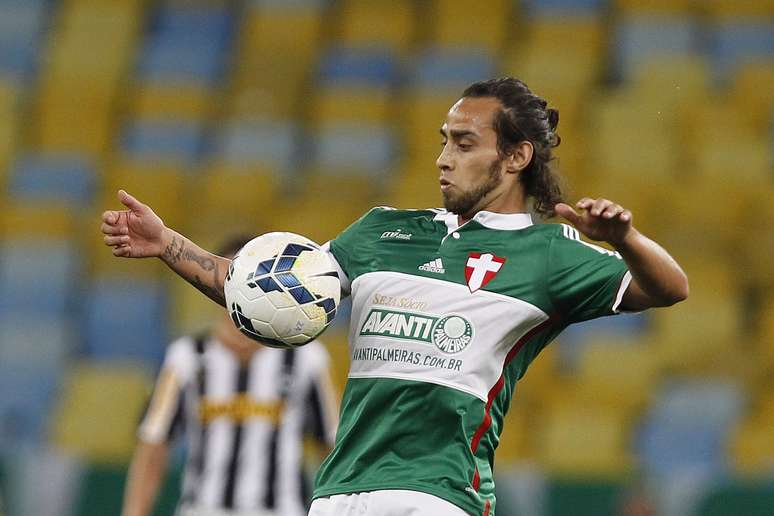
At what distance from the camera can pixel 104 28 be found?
1484 centimetres

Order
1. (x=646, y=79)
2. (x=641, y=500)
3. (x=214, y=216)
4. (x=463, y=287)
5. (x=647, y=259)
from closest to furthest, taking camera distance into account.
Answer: (x=647, y=259), (x=463, y=287), (x=641, y=500), (x=214, y=216), (x=646, y=79)

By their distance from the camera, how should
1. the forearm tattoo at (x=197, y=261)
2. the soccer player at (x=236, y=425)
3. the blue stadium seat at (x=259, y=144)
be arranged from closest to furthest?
the forearm tattoo at (x=197, y=261) → the soccer player at (x=236, y=425) → the blue stadium seat at (x=259, y=144)

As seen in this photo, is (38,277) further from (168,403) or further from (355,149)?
(168,403)

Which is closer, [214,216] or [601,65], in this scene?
[214,216]

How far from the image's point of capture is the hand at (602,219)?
3.63m

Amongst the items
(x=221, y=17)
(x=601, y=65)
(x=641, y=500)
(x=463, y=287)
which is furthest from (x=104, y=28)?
(x=463, y=287)

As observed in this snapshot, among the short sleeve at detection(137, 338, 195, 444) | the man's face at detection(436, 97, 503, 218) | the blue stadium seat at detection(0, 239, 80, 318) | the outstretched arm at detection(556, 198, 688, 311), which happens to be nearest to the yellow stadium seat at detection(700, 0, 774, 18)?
the blue stadium seat at detection(0, 239, 80, 318)

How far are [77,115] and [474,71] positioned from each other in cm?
388

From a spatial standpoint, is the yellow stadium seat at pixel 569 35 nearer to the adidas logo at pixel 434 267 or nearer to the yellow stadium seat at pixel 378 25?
the yellow stadium seat at pixel 378 25

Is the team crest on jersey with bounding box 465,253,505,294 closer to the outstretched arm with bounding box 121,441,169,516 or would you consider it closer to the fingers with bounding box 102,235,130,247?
the fingers with bounding box 102,235,130,247

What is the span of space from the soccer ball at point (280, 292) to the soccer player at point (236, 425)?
2105 millimetres

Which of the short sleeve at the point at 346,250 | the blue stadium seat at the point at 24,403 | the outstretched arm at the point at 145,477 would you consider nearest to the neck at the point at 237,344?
the outstretched arm at the point at 145,477

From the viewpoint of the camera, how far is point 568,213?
3.68m

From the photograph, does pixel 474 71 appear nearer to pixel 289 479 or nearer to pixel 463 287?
pixel 289 479
